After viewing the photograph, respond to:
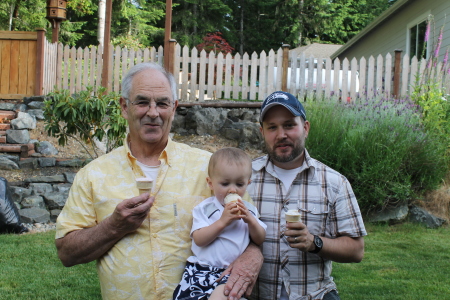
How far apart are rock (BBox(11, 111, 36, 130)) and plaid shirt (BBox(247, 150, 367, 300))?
7.89m

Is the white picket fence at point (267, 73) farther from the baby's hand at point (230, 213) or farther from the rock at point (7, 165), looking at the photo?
the baby's hand at point (230, 213)

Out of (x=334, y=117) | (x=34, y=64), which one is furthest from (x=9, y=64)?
(x=334, y=117)

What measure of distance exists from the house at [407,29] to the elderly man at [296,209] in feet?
33.5

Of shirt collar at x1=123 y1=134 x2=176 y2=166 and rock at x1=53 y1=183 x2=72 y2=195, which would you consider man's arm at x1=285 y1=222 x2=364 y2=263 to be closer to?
shirt collar at x1=123 y1=134 x2=176 y2=166

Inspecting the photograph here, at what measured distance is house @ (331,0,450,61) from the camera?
12.9m

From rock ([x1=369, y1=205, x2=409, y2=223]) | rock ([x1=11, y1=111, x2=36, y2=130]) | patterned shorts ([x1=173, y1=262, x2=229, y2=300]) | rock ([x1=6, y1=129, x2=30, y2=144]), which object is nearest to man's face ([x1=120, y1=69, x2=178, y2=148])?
patterned shorts ([x1=173, y1=262, x2=229, y2=300])

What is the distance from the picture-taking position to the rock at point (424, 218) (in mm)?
6348

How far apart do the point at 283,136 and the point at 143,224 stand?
94 centimetres

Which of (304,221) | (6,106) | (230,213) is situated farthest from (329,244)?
(6,106)

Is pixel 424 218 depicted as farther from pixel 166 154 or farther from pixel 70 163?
pixel 70 163

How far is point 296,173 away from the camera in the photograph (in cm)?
261

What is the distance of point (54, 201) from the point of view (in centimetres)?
655

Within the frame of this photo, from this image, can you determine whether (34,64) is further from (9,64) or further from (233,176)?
(233,176)

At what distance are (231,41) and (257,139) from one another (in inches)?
1067
